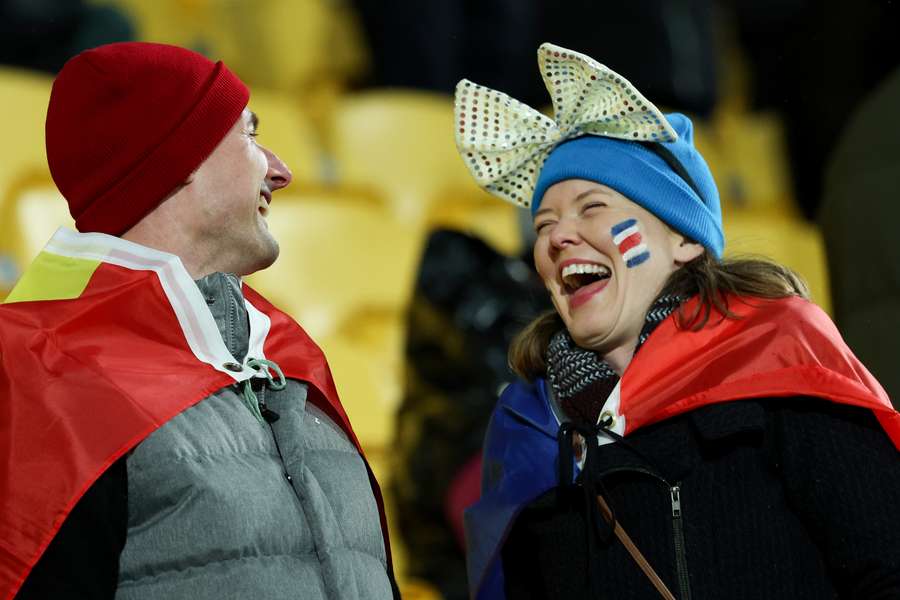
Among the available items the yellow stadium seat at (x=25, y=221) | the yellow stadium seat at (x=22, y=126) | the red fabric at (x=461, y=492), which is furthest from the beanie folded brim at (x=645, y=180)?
the yellow stadium seat at (x=22, y=126)

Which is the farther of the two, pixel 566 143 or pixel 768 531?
pixel 566 143

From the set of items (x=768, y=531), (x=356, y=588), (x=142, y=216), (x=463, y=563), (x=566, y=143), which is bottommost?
(x=463, y=563)

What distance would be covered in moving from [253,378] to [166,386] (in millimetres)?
131

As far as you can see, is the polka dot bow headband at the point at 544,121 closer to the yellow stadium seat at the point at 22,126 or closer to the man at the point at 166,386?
the man at the point at 166,386

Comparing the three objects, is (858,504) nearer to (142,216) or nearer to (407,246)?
(142,216)

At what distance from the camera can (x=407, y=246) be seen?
3822 millimetres

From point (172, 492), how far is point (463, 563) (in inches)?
A: 69.3

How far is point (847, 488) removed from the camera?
55.4 inches

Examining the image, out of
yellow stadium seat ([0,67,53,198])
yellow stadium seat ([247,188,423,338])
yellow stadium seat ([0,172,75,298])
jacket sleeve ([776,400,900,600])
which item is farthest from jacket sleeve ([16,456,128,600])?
yellow stadium seat ([247,188,423,338])

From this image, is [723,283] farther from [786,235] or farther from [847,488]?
[786,235]

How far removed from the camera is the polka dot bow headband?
1.61 meters

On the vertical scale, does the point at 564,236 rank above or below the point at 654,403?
above

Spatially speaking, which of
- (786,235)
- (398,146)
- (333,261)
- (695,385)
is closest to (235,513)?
(695,385)

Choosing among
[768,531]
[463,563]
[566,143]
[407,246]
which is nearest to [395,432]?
[463,563]
